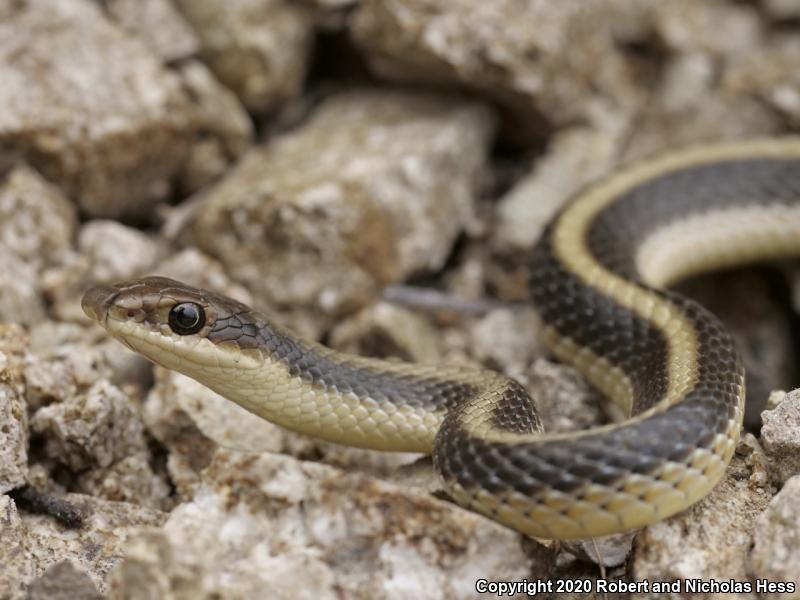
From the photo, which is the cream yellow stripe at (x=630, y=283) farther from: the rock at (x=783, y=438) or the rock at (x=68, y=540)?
the rock at (x=68, y=540)

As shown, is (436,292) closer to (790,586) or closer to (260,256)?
(260,256)

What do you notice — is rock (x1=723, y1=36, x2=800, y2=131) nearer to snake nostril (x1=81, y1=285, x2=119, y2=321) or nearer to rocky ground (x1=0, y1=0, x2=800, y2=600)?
rocky ground (x1=0, y1=0, x2=800, y2=600)

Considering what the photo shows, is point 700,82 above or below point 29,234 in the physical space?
above

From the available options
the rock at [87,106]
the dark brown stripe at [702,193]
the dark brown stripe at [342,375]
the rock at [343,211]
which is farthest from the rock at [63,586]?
the dark brown stripe at [702,193]

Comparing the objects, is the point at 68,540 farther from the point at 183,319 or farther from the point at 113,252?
the point at 113,252

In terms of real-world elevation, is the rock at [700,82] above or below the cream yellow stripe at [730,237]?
above

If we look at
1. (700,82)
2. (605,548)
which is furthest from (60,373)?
(700,82)
